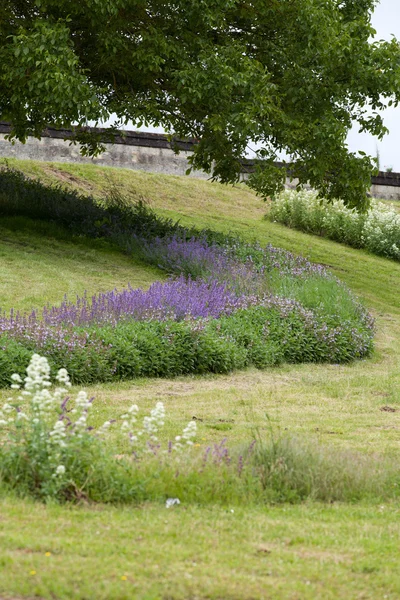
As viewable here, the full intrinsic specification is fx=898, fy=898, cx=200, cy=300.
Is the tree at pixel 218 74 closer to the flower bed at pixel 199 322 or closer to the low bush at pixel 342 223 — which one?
the flower bed at pixel 199 322

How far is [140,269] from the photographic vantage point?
54.4ft

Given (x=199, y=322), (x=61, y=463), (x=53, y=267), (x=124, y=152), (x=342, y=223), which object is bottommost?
(x=53, y=267)

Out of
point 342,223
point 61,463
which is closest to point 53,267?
point 61,463

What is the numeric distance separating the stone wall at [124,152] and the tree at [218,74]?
26.3ft

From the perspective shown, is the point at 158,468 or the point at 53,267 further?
the point at 53,267

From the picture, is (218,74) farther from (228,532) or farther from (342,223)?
(228,532)

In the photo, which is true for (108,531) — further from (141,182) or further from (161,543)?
(141,182)

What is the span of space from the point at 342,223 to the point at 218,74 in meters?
11.3

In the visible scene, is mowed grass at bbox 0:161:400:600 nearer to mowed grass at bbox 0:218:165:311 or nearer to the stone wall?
mowed grass at bbox 0:218:165:311

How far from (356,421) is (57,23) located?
9.76 m

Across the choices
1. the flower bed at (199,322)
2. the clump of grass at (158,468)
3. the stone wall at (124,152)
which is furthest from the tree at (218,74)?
the clump of grass at (158,468)

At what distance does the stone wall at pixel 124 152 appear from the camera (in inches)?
1048

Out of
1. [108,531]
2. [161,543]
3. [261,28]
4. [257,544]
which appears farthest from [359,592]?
[261,28]

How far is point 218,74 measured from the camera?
15.9 meters
